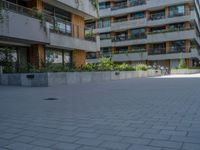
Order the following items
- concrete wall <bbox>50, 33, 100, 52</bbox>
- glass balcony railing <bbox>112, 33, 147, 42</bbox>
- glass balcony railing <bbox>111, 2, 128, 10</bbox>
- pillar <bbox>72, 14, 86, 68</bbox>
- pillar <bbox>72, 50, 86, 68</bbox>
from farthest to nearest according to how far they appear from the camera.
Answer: glass balcony railing <bbox>111, 2, 128, 10</bbox> < glass balcony railing <bbox>112, 33, 147, 42</bbox> < pillar <bbox>72, 50, 86, 68</bbox> < pillar <bbox>72, 14, 86, 68</bbox> < concrete wall <bbox>50, 33, 100, 52</bbox>

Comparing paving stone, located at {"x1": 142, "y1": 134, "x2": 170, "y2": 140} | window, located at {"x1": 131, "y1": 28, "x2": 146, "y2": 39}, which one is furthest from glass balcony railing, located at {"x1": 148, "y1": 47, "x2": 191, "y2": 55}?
paving stone, located at {"x1": 142, "y1": 134, "x2": 170, "y2": 140}

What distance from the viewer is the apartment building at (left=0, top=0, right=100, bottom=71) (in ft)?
53.4

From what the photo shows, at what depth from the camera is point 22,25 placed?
16594 millimetres

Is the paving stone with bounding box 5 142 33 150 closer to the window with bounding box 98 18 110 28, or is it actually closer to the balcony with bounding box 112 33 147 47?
the balcony with bounding box 112 33 147 47

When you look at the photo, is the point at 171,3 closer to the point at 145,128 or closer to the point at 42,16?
the point at 42,16

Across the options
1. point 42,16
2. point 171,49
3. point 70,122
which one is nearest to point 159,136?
point 70,122

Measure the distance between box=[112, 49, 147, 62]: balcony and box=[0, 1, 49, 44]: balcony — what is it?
105 ft

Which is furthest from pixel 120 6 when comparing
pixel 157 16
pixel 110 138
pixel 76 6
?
pixel 110 138

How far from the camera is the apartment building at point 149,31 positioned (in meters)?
45.6

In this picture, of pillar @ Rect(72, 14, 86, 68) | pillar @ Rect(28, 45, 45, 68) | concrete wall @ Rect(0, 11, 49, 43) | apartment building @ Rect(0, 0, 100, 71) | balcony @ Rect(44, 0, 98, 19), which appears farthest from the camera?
pillar @ Rect(72, 14, 86, 68)

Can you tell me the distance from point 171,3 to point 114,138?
4624 cm

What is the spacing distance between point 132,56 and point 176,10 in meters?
11.6

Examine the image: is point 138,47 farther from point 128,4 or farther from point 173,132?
point 173,132

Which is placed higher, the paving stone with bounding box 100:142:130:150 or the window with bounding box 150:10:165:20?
the window with bounding box 150:10:165:20
